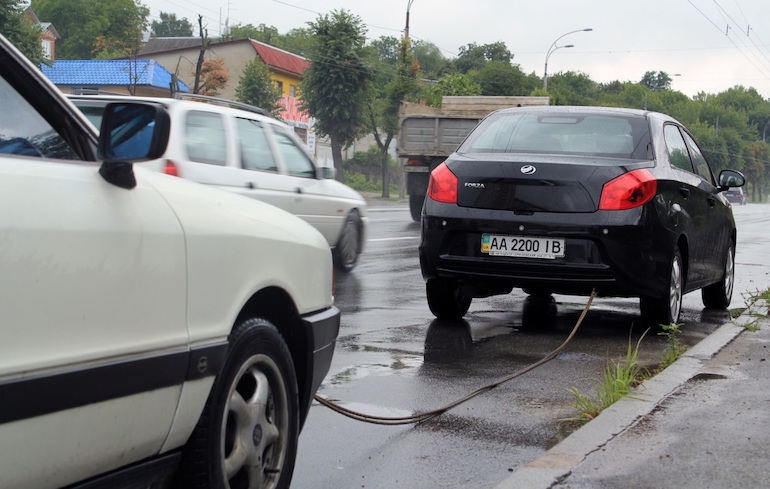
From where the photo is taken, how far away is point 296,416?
3.68 metres

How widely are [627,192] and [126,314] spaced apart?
5.00 meters

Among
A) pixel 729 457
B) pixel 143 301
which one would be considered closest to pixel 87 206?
pixel 143 301

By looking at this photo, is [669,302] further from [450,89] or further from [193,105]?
[450,89]

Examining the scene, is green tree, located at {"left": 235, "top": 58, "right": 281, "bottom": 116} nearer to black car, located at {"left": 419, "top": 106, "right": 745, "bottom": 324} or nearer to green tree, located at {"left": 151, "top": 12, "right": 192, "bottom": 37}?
black car, located at {"left": 419, "top": 106, "right": 745, "bottom": 324}

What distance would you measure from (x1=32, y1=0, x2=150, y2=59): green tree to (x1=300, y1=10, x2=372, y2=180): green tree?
1934 inches

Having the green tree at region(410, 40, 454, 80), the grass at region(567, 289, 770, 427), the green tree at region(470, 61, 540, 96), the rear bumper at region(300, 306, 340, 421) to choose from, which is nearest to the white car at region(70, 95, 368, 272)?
the grass at region(567, 289, 770, 427)

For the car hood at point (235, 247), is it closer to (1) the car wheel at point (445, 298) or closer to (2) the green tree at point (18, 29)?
(1) the car wheel at point (445, 298)

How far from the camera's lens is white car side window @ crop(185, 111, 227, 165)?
969cm

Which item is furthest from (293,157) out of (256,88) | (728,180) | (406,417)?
(256,88)

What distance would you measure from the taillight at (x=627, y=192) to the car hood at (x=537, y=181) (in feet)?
0.13

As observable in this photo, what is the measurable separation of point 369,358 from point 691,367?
6.27ft

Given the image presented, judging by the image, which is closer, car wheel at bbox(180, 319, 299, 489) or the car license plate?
car wheel at bbox(180, 319, 299, 489)

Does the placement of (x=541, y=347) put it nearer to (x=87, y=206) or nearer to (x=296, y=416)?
(x=296, y=416)

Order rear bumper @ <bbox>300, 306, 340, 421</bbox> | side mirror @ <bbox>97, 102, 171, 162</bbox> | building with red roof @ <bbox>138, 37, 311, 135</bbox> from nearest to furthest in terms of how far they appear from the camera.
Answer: side mirror @ <bbox>97, 102, 171, 162</bbox> < rear bumper @ <bbox>300, 306, 340, 421</bbox> < building with red roof @ <bbox>138, 37, 311, 135</bbox>
